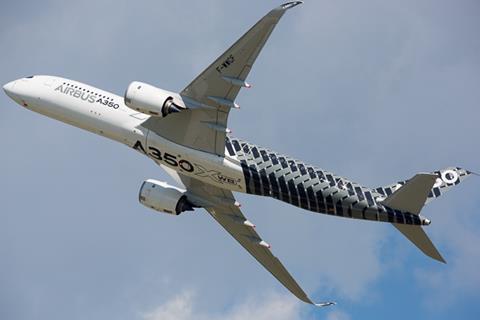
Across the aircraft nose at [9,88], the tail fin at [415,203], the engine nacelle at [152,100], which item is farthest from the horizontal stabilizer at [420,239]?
the aircraft nose at [9,88]

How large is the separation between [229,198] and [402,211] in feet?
39.6

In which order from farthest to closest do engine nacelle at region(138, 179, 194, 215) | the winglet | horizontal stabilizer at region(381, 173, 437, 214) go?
engine nacelle at region(138, 179, 194, 215) → horizontal stabilizer at region(381, 173, 437, 214) → the winglet

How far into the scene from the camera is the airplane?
54438 millimetres

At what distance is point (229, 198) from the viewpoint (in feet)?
208

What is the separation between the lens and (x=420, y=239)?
56344 millimetres


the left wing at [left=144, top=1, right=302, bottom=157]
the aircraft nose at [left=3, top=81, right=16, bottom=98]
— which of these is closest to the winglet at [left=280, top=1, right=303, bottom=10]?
the left wing at [left=144, top=1, right=302, bottom=157]

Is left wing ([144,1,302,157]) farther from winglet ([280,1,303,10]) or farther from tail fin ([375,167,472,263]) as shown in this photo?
tail fin ([375,167,472,263])

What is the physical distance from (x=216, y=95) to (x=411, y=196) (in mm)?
12167

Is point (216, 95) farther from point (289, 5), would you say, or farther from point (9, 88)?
point (9, 88)

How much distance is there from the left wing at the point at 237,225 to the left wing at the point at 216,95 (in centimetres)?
656

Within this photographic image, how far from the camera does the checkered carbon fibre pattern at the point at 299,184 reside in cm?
5709

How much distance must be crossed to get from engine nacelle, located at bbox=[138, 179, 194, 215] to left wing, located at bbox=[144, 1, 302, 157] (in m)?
6.28

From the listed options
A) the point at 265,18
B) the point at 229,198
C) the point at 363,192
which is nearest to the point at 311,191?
the point at 363,192

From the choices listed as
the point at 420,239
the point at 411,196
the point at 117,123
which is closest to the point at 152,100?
the point at 117,123
